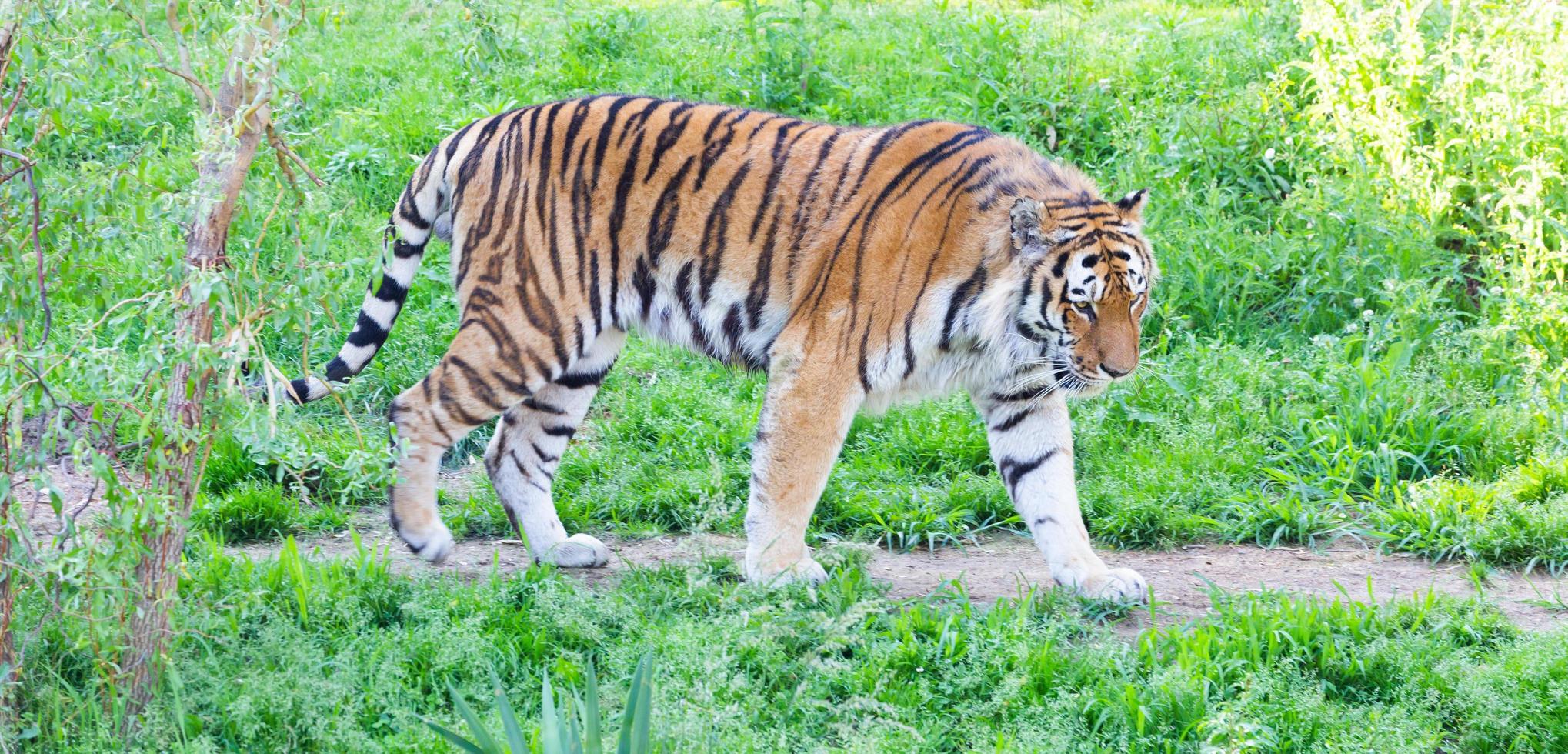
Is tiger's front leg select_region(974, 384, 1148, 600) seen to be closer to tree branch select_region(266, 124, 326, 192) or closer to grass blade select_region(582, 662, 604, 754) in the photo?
grass blade select_region(582, 662, 604, 754)

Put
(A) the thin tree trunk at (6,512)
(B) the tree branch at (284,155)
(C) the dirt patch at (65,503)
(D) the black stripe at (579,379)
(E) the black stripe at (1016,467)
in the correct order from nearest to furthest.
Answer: (A) the thin tree trunk at (6,512), (B) the tree branch at (284,155), (E) the black stripe at (1016,467), (C) the dirt patch at (65,503), (D) the black stripe at (579,379)

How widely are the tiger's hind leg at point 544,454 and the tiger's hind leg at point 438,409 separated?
0.75 ft

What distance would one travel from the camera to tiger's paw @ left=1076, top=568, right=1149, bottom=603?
416 cm

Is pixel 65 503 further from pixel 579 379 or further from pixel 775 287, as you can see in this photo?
pixel 775 287

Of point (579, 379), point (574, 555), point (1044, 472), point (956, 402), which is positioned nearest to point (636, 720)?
point (574, 555)

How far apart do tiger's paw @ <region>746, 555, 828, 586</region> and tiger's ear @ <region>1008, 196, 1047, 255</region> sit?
3.60 ft

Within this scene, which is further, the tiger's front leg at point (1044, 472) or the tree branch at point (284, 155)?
the tiger's front leg at point (1044, 472)

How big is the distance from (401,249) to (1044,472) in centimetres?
219

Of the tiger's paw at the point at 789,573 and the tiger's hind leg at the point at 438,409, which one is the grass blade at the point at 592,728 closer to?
the tiger's paw at the point at 789,573

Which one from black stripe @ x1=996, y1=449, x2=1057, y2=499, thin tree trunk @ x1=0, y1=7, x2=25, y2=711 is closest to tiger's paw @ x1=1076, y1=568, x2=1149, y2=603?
black stripe @ x1=996, y1=449, x2=1057, y2=499

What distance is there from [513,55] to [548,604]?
486 centimetres

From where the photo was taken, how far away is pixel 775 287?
173 inches

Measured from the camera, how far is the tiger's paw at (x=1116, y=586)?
416 cm

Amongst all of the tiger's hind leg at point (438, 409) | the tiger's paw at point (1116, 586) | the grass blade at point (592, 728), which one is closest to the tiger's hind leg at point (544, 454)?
the tiger's hind leg at point (438, 409)
